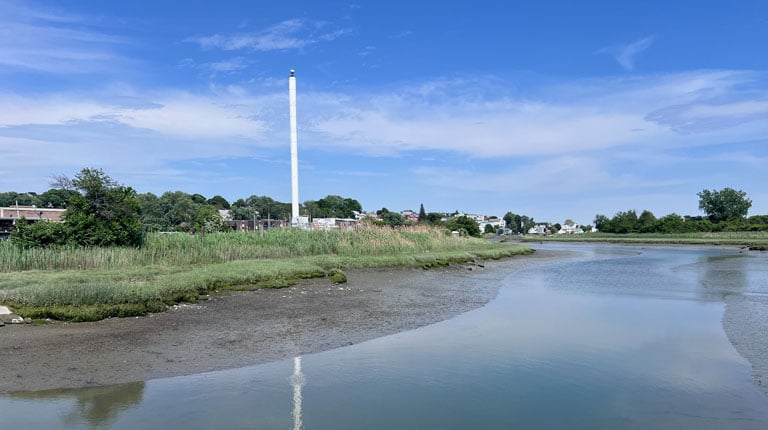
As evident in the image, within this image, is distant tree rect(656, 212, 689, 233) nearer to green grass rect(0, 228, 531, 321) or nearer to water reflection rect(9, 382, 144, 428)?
green grass rect(0, 228, 531, 321)

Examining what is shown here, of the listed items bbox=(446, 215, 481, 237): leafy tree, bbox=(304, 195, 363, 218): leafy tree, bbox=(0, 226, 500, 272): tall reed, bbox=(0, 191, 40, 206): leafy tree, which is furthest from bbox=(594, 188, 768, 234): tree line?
bbox=(0, 191, 40, 206): leafy tree

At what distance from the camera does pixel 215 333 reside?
475 inches

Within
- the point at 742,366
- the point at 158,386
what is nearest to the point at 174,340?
the point at 158,386

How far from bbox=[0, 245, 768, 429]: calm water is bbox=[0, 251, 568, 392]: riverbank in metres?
0.66

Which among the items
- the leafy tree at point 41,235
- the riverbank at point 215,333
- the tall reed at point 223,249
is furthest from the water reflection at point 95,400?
the leafy tree at point 41,235

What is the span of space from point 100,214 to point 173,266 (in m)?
4.38

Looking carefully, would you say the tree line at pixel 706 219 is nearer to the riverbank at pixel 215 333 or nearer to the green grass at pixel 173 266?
the green grass at pixel 173 266

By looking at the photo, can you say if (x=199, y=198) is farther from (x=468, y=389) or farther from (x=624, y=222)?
(x=468, y=389)

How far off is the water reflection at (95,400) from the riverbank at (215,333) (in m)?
0.29

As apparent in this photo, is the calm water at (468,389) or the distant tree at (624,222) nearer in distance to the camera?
the calm water at (468,389)

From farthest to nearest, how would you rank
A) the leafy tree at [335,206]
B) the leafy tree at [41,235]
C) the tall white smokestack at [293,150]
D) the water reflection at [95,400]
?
the leafy tree at [335,206], the tall white smokestack at [293,150], the leafy tree at [41,235], the water reflection at [95,400]

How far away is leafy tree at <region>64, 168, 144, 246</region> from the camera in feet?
70.8

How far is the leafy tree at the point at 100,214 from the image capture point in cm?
2159

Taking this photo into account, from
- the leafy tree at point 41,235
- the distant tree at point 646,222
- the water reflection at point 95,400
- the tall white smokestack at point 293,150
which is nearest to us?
the water reflection at point 95,400
